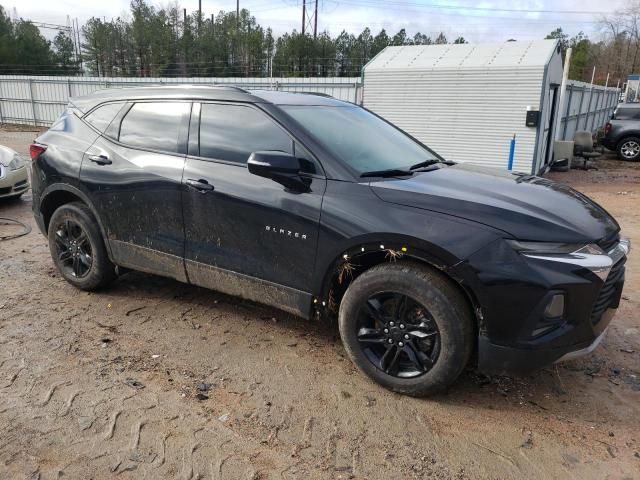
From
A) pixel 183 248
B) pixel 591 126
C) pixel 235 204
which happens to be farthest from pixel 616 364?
pixel 591 126

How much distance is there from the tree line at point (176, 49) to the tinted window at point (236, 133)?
120 ft

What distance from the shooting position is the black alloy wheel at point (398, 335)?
2.98 m

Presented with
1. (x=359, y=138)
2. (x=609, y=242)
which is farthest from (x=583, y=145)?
(x=609, y=242)

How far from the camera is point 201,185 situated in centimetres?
364

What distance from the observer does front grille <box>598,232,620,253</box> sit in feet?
9.36

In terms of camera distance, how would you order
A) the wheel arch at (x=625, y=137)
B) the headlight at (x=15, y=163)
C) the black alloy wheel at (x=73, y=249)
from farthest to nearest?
the wheel arch at (x=625, y=137)
the headlight at (x=15, y=163)
the black alloy wheel at (x=73, y=249)

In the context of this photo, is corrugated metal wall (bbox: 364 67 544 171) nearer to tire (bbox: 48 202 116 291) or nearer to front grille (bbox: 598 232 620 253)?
front grille (bbox: 598 232 620 253)

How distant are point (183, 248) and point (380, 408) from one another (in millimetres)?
1855

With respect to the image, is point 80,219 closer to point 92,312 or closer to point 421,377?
point 92,312

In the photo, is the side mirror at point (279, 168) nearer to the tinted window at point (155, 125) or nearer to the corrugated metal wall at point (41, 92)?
the tinted window at point (155, 125)

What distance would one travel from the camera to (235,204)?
350 centimetres

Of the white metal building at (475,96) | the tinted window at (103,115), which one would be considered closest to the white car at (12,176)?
the tinted window at (103,115)

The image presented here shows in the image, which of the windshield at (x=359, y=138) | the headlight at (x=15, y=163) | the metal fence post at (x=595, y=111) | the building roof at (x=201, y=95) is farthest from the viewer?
the metal fence post at (x=595, y=111)

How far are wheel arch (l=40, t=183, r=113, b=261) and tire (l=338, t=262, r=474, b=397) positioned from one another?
2.33 metres
